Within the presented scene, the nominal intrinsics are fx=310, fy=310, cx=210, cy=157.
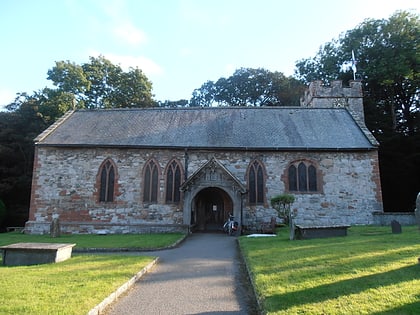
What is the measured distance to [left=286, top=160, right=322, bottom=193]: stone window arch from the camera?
21.2 m

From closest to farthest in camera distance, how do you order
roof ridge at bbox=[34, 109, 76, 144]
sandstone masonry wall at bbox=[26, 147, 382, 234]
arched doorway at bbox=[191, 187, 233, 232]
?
sandstone masonry wall at bbox=[26, 147, 382, 234] < roof ridge at bbox=[34, 109, 76, 144] < arched doorway at bbox=[191, 187, 233, 232]

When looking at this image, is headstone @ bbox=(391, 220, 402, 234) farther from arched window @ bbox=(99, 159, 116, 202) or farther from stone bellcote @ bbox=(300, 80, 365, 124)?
stone bellcote @ bbox=(300, 80, 365, 124)

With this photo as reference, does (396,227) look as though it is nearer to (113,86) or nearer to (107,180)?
(107,180)

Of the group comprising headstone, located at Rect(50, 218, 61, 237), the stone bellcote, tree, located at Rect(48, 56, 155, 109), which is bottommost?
headstone, located at Rect(50, 218, 61, 237)

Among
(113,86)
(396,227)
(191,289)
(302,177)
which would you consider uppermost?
(113,86)

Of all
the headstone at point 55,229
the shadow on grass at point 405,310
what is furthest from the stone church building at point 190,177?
the shadow on grass at point 405,310

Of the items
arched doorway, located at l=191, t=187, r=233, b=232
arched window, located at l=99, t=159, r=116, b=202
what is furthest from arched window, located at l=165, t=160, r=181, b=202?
arched window, located at l=99, t=159, r=116, b=202

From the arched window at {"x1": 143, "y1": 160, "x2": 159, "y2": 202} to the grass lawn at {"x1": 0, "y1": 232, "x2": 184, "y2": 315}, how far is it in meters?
10.5

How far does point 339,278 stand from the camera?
6.93 meters

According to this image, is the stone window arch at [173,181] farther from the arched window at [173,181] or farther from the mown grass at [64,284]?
the mown grass at [64,284]

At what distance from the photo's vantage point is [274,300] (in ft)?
18.6

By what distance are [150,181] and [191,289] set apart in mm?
14421

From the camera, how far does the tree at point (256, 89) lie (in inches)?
1815

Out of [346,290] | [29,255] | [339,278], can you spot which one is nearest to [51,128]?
[29,255]
